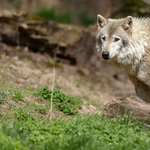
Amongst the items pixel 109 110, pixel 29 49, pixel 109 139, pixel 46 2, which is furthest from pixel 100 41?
pixel 46 2

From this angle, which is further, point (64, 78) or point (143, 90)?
point (64, 78)

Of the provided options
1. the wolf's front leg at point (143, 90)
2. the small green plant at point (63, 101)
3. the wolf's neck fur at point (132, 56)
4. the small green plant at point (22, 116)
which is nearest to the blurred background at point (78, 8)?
the wolf's neck fur at point (132, 56)

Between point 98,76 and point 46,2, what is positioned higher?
point 46,2

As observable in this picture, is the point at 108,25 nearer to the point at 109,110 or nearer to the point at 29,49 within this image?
the point at 109,110

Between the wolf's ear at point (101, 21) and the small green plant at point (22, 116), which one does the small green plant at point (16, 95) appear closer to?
the small green plant at point (22, 116)

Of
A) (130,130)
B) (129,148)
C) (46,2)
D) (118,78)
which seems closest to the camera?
(129,148)

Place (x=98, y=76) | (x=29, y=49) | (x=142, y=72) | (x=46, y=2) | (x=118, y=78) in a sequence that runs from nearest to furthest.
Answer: (x=142, y=72) < (x=29, y=49) < (x=98, y=76) < (x=118, y=78) < (x=46, y=2)

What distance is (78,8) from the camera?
21.5 m

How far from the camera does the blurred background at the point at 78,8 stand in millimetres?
12461

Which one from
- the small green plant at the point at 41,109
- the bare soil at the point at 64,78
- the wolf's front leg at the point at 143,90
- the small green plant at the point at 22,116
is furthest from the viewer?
the bare soil at the point at 64,78

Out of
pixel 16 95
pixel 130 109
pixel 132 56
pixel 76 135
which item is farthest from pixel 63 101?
pixel 132 56

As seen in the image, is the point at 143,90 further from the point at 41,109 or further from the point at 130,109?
the point at 41,109

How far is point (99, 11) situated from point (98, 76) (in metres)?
12.5

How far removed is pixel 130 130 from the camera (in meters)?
3.67
